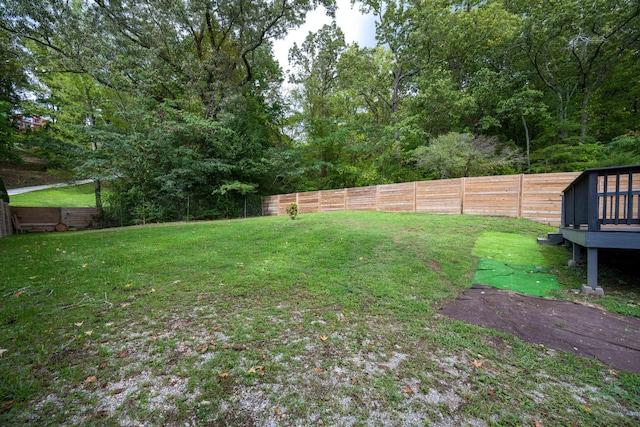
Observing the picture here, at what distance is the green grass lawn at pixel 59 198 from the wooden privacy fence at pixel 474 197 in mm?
19109

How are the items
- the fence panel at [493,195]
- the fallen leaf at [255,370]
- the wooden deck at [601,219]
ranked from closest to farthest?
the fallen leaf at [255,370] → the wooden deck at [601,219] → the fence panel at [493,195]

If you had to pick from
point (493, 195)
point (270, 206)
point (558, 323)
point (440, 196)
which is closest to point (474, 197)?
point (493, 195)

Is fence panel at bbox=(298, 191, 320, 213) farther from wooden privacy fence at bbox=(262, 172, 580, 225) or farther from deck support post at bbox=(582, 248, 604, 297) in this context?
deck support post at bbox=(582, 248, 604, 297)

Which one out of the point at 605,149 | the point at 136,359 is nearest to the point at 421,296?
the point at 136,359

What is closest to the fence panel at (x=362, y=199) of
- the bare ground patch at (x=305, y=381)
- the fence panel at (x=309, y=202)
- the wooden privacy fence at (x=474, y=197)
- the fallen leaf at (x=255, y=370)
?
the wooden privacy fence at (x=474, y=197)

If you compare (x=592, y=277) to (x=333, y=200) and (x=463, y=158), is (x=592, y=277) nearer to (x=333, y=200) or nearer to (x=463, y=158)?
(x=463, y=158)

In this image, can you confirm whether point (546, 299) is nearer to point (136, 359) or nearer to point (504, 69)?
point (136, 359)

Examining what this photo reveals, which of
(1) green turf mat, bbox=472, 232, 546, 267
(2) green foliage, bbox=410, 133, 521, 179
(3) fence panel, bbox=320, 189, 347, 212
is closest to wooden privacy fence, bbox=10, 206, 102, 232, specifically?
(3) fence panel, bbox=320, 189, 347, 212

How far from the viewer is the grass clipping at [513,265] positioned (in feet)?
13.0

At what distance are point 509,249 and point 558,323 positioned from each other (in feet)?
10.6

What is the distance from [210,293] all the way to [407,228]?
603cm

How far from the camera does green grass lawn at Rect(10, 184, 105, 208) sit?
17.2 meters

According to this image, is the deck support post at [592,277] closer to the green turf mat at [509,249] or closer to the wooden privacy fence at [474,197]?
the green turf mat at [509,249]

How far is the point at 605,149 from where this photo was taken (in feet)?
36.0
